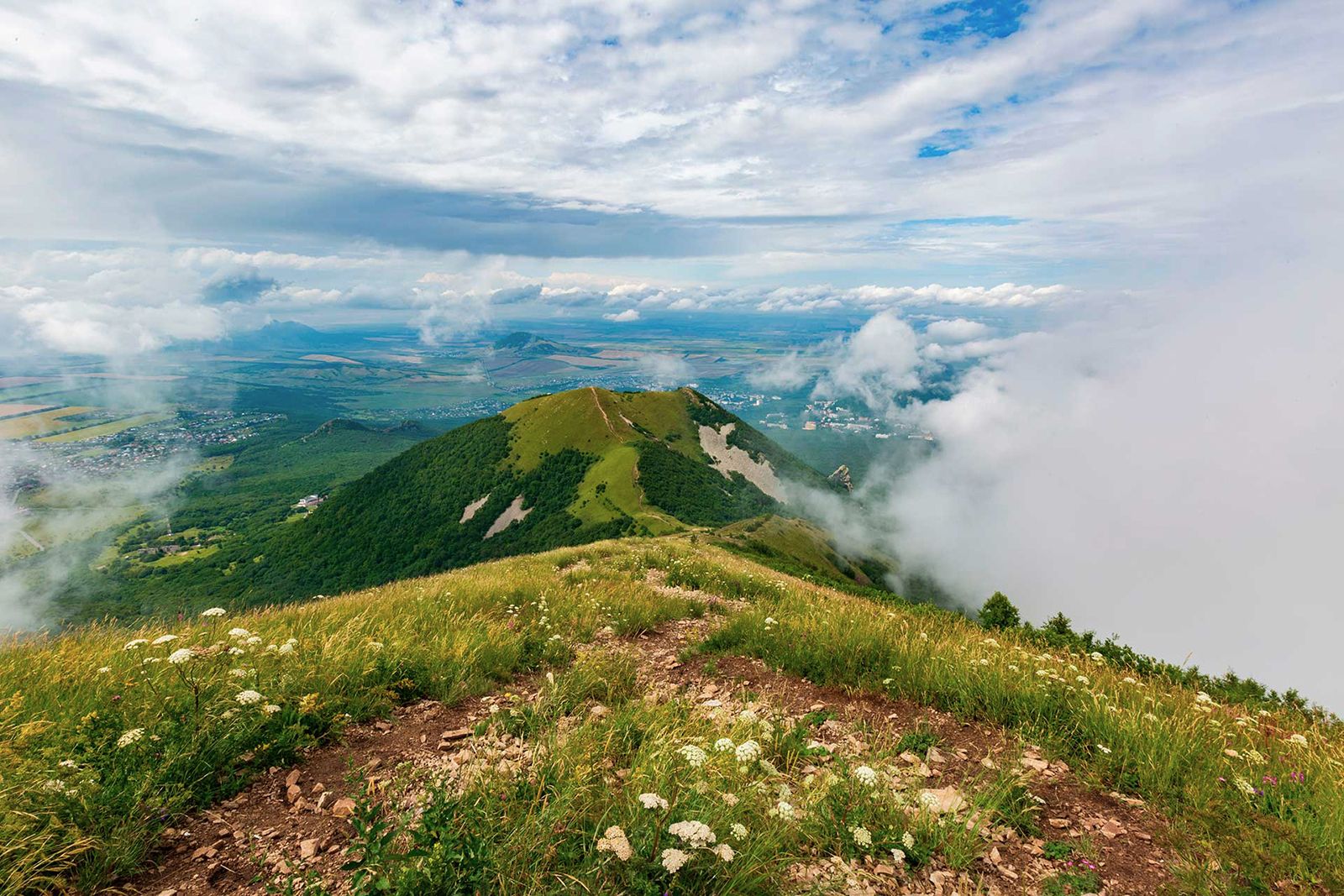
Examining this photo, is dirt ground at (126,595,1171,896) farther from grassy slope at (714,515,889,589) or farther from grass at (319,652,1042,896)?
grassy slope at (714,515,889,589)

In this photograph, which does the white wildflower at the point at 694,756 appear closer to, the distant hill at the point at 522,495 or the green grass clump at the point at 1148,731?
the green grass clump at the point at 1148,731

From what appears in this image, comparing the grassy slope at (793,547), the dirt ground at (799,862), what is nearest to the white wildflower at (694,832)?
the dirt ground at (799,862)

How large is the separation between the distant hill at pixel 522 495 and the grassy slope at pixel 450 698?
9145 cm

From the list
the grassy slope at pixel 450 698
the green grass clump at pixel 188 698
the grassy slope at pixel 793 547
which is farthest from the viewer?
the grassy slope at pixel 793 547

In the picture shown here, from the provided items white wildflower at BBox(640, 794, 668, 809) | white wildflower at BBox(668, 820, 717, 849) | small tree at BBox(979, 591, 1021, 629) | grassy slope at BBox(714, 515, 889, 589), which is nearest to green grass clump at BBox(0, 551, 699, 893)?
white wildflower at BBox(640, 794, 668, 809)

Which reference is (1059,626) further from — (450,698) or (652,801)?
(652,801)

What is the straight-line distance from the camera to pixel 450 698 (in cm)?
657

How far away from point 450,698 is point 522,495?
13779 centimetres

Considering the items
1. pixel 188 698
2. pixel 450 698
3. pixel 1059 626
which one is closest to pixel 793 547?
pixel 1059 626

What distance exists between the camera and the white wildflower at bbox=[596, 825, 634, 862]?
129 inches

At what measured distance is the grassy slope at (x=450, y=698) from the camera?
3.87 m

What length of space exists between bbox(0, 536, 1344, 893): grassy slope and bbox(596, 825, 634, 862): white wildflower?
337 cm

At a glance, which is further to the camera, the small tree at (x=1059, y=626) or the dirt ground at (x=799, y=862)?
the small tree at (x=1059, y=626)

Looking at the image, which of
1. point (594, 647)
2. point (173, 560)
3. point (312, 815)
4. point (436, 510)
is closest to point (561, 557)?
point (594, 647)
